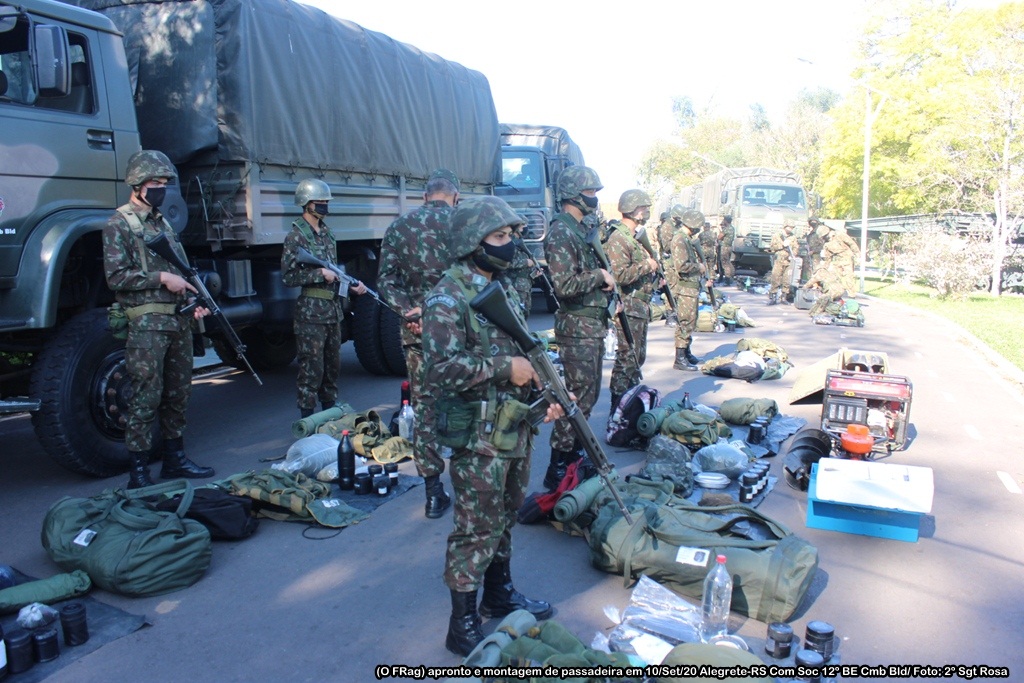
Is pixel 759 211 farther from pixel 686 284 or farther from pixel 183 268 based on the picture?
pixel 183 268

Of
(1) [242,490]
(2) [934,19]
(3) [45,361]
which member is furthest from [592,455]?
(2) [934,19]

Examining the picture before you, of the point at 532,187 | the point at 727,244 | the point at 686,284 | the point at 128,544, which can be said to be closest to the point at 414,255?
the point at 128,544

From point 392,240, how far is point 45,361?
2.42 meters

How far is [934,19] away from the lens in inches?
986

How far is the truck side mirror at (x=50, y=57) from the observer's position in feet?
15.8

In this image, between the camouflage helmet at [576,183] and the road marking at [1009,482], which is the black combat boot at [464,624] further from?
the road marking at [1009,482]

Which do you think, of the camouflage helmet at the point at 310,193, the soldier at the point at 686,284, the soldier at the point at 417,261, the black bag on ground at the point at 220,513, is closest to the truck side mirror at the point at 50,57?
the camouflage helmet at the point at 310,193

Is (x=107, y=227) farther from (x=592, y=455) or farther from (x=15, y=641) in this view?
(x=592, y=455)

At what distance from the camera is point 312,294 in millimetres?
6555

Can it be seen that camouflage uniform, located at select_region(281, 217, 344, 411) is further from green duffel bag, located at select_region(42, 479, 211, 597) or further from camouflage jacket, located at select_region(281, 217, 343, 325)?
green duffel bag, located at select_region(42, 479, 211, 597)

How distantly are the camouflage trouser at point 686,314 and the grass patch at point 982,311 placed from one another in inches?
158

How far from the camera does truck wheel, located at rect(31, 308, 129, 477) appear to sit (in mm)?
5109

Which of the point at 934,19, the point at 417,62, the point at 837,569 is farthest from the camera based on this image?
the point at 934,19

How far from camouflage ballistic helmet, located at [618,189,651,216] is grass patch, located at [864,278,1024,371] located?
235 inches
